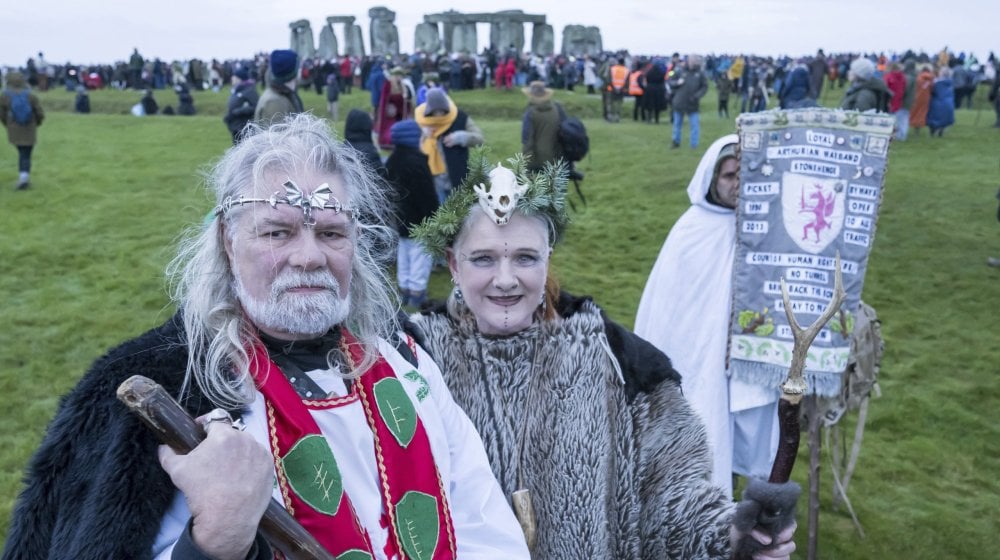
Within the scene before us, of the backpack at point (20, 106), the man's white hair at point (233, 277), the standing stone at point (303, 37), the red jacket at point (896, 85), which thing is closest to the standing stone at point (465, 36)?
the standing stone at point (303, 37)

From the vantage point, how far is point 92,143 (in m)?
15.9

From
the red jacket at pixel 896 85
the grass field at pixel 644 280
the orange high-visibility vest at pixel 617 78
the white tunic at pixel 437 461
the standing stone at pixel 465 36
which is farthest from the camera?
the standing stone at pixel 465 36

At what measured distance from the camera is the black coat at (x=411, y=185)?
6.50m

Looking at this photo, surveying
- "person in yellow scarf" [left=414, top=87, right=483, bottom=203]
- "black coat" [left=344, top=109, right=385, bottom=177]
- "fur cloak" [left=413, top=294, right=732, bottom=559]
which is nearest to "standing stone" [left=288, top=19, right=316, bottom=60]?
"person in yellow scarf" [left=414, top=87, right=483, bottom=203]

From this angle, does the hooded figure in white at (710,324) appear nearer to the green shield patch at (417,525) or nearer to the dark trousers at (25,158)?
the green shield patch at (417,525)

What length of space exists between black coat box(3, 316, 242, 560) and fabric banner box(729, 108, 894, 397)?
2509 millimetres

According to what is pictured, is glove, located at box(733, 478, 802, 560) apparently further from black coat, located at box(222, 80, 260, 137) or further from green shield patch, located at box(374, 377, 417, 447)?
black coat, located at box(222, 80, 260, 137)

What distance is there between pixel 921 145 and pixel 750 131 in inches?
559

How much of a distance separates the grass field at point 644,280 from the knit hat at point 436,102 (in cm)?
171

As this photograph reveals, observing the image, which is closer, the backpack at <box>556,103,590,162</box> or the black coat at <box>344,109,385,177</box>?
the black coat at <box>344,109,385,177</box>

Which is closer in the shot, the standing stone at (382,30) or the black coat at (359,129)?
the black coat at (359,129)

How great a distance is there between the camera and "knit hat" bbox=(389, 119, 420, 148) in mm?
6453

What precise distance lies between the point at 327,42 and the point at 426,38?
5525mm

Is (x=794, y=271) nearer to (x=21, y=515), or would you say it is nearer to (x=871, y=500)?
(x=871, y=500)
